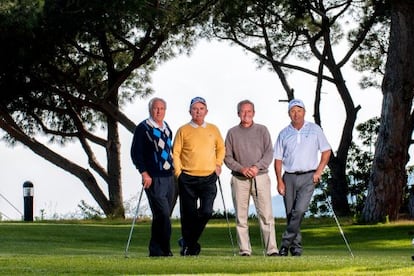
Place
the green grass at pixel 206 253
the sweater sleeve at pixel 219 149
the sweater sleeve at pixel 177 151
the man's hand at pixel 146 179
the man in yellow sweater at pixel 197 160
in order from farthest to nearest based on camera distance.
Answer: the sweater sleeve at pixel 219 149 → the man in yellow sweater at pixel 197 160 → the sweater sleeve at pixel 177 151 → the man's hand at pixel 146 179 → the green grass at pixel 206 253

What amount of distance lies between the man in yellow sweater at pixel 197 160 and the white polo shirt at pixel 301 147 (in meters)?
0.86

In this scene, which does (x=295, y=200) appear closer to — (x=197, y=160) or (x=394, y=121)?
(x=197, y=160)

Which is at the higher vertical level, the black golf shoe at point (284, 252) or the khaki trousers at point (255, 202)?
the khaki trousers at point (255, 202)

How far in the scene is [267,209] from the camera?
47.8 feet

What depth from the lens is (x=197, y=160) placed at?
13797 millimetres

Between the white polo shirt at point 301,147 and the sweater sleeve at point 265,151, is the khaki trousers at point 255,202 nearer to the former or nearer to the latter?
the sweater sleeve at point 265,151

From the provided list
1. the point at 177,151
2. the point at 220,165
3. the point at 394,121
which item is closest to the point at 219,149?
the point at 220,165

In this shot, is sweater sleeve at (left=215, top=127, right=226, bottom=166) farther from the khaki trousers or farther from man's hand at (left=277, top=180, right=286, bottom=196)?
man's hand at (left=277, top=180, right=286, bottom=196)

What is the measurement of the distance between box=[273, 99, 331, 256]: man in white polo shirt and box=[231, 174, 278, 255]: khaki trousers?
0.22 meters

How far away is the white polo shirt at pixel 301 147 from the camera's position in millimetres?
14203

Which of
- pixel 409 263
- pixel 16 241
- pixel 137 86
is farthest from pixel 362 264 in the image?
pixel 137 86

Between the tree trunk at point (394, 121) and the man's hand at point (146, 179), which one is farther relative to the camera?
the tree trunk at point (394, 121)

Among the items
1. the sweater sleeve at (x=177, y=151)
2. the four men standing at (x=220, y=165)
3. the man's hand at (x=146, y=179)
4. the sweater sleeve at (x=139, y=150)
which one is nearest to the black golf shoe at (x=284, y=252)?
the four men standing at (x=220, y=165)

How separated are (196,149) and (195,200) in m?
0.69
